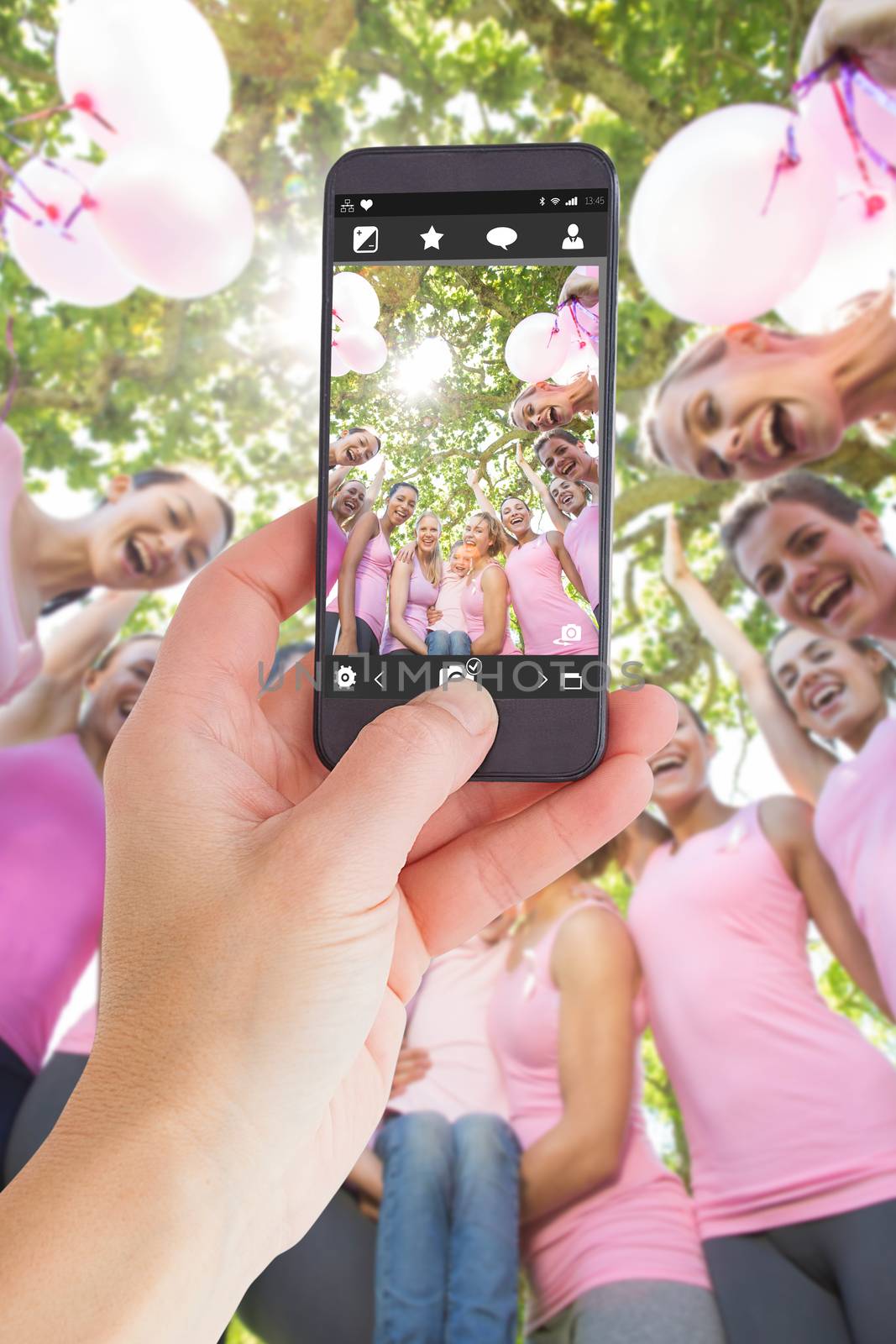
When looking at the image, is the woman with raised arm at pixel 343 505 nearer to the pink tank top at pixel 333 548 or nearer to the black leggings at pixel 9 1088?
the pink tank top at pixel 333 548

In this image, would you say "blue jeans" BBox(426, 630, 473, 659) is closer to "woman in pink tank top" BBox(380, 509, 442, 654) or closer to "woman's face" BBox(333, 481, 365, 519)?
"woman in pink tank top" BBox(380, 509, 442, 654)

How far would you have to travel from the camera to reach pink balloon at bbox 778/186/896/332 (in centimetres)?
192

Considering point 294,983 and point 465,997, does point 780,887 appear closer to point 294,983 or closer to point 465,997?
point 465,997

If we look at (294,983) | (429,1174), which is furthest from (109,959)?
(429,1174)

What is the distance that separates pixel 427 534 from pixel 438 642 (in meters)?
0.12

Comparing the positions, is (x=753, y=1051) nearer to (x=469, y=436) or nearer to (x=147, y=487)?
(x=469, y=436)

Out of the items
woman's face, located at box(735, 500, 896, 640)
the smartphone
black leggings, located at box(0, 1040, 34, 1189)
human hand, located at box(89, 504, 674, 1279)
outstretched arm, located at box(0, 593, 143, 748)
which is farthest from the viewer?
outstretched arm, located at box(0, 593, 143, 748)

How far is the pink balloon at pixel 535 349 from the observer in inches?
40.3

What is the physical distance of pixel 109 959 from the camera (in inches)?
30.1

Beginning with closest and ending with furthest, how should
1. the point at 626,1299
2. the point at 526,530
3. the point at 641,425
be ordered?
the point at 526,530, the point at 626,1299, the point at 641,425

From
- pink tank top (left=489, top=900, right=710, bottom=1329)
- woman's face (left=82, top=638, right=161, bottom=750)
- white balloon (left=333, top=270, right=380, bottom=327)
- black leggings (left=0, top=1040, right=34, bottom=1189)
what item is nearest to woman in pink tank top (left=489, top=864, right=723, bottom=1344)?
pink tank top (left=489, top=900, right=710, bottom=1329)

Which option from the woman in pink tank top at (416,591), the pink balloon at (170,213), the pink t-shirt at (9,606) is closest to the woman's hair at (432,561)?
the woman in pink tank top at (416,591)

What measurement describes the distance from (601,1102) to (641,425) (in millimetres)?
1670

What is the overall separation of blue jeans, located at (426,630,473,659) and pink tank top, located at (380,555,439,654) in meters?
0.01
